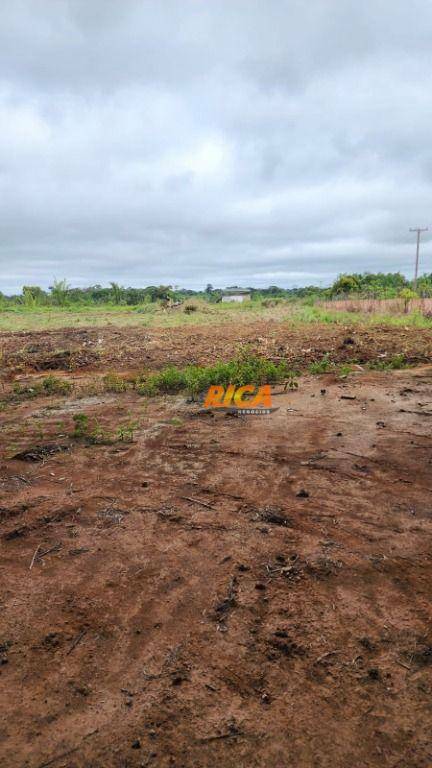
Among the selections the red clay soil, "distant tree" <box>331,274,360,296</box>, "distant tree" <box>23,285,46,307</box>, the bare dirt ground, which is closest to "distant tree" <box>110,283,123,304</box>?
"distant tree" <box>23,285,46,307</box>

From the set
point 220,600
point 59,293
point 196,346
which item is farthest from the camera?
point 59,293

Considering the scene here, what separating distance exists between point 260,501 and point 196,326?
1154cm

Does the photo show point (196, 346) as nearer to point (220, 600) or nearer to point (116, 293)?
point (220, 600)

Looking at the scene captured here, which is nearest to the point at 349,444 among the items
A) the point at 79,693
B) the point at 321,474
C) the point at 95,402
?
the point at 321,474

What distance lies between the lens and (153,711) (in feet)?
5.07

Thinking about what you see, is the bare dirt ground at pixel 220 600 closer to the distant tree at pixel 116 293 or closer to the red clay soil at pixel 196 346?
the red clay soil at pixel 196 346

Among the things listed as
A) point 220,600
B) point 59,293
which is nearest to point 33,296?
point 59,293

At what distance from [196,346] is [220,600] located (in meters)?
8.01

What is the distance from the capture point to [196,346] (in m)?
9.84

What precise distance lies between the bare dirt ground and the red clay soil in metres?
4.04

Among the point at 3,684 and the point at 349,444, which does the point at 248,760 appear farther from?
the point at 349,444

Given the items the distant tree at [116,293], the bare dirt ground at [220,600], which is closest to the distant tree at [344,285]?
the distant tree at [116,293]

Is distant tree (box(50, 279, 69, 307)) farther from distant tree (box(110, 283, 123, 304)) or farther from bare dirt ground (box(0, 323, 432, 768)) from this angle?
bare dirt ground (box(0, 323, 432, 768))

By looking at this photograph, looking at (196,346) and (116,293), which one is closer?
(196,346)
